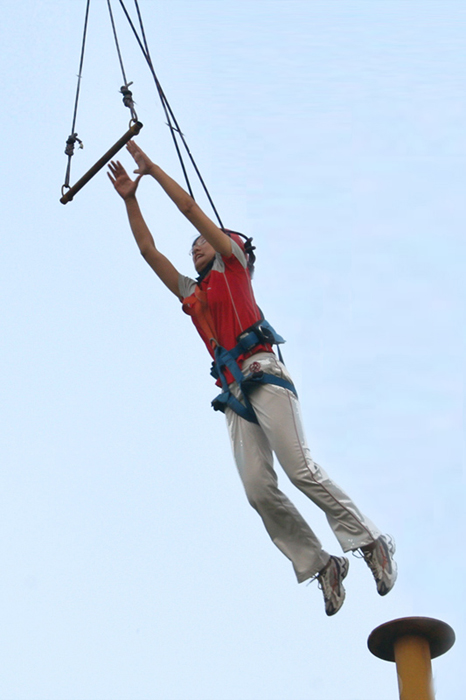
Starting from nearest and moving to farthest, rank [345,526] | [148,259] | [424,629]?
[424,629], [345,526], [148,259]

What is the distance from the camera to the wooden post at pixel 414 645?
591cm

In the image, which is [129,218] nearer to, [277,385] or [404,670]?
[277,385]

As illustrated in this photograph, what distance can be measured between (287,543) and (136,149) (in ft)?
9.12

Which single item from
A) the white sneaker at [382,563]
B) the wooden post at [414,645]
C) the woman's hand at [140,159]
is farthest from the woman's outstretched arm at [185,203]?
the wooden post at [414,645]

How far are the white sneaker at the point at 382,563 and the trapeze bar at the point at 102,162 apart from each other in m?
3.00

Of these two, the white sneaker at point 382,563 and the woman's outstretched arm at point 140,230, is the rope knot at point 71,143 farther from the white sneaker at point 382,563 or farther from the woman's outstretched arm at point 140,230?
the white sneaker at point 382,563

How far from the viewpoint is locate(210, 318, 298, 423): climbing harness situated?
733 cm

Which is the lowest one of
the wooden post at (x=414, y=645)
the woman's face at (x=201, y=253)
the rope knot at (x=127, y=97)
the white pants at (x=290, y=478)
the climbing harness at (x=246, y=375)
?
the wooden post at (x=414, y=645)

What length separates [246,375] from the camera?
7.36m

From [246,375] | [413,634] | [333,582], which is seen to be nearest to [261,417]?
[246,375]

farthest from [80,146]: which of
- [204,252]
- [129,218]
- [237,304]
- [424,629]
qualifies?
[424,629]

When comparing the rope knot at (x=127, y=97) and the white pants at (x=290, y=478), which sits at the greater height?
the rope knot at (x=127, y=97)

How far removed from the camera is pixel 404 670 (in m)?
6.01

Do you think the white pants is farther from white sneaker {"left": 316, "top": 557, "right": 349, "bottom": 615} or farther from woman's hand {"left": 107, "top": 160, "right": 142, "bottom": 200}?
woman's hand {"left": 107, "top": 160, "right": 142, "bottom": 200}
